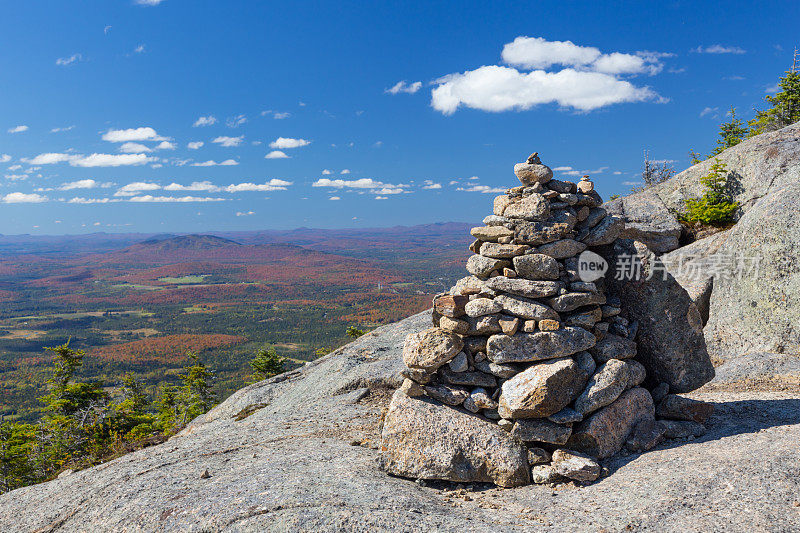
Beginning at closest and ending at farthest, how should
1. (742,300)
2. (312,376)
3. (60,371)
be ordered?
1. (742,300)
2. (312,376)
3. (60,371)

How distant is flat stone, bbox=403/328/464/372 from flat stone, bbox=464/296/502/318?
2.09 feet

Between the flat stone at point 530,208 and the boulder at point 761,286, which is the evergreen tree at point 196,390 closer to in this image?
the flat stone at point 530,208

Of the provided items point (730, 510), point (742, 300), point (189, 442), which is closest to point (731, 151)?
point (742, 300)

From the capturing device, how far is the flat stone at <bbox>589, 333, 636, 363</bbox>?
9641mm

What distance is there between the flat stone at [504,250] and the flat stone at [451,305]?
3.94 ft

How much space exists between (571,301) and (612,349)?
1.54 m

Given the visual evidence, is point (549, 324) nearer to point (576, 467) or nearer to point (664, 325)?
point (576, 467)

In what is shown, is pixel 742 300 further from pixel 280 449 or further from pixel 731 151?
pixel 280 449

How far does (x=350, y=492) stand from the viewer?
7473 millimetres

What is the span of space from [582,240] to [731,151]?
20268mm

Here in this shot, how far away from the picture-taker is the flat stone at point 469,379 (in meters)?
9.33

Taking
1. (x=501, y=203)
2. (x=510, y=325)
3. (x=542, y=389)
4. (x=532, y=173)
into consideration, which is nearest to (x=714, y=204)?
(x=532, y=173)

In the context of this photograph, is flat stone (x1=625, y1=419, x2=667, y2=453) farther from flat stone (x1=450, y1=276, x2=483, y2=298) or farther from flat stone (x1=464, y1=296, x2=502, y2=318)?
flat stone (x1=450, y1=276, x2=483, y2=298)

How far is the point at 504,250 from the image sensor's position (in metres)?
9.79
